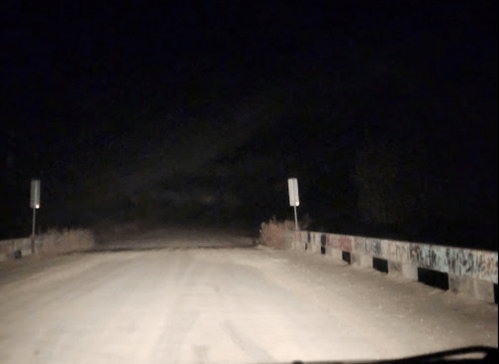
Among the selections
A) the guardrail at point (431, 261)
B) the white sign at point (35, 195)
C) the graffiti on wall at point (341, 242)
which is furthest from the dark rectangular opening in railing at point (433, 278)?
the white sign at point (35, 195)

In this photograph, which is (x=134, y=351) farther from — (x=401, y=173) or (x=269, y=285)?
(x=401, y=173)

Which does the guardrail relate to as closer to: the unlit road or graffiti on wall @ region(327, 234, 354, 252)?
graffiti on wall @ region(327, 234, 354, 252)

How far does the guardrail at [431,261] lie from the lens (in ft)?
26.4

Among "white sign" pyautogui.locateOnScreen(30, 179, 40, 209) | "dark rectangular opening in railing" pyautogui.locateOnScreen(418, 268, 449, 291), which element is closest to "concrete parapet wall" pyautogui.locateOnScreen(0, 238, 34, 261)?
"white sign" pyautogui.locateOnScreen(30, 179, 40, 209)

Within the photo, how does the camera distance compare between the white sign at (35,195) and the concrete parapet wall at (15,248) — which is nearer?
the concrete parapet wall at (15,248)

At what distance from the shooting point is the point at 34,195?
23203mm

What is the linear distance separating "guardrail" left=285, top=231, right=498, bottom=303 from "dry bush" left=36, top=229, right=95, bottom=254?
14.7 meters

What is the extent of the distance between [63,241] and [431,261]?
75.1ft

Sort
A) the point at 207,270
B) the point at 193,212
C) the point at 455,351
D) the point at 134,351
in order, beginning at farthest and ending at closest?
the point at 193,212 → the point at 207,270 → the point at 134,351 → the point at 455,351

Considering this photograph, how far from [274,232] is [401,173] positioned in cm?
1322

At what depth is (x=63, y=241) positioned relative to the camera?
27.3 m

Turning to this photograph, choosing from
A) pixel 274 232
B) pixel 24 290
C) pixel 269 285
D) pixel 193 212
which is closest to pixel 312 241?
pixel 274 232

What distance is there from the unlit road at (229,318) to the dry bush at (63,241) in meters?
11.6

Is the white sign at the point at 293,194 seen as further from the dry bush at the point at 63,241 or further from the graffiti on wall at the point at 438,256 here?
the dry bush at the point at 63,241
